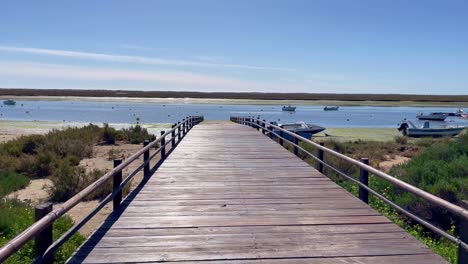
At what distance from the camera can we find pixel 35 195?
1273 centimetres

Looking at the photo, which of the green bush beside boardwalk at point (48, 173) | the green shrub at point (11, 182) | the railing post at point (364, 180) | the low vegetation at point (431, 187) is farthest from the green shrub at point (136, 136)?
the railing post at point (364, 180)

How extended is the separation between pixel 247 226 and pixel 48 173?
1218 cm

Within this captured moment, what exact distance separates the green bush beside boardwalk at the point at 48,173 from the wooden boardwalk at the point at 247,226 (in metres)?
1.59

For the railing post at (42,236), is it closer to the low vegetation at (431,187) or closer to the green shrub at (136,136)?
the low vegetation at (431,187)

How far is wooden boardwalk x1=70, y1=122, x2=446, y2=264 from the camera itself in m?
4.69

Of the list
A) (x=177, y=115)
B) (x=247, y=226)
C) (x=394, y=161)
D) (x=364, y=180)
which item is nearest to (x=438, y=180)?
(x=364, y=180)

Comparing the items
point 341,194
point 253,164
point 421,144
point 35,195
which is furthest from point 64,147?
point 421,144

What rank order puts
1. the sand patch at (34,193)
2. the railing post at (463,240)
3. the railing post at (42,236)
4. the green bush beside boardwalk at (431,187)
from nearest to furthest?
the railing post at (42,236)
the railing post at (463,240)
the green bush beside boardwalk at (431,187)
the sand patch at (34,193)

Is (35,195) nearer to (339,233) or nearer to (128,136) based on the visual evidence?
(339,233)

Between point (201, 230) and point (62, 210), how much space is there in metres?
1.85

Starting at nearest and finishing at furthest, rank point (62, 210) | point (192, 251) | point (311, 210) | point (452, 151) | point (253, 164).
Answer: point (62, 210) < point (192, 251) < point (311, 210) < point (253, 164) < point (452, 151)

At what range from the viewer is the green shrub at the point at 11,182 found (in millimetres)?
12995

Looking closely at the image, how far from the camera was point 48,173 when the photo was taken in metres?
16.0

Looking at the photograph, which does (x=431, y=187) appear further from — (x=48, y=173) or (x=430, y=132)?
(x=430, y=132)
